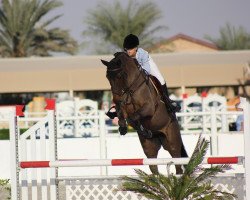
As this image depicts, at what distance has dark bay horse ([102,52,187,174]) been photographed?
29.5 feet

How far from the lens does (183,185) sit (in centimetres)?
658

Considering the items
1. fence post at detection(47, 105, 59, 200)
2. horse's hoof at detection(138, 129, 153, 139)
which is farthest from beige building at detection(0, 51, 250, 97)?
fence post at detection(47, 105, 59, 200)

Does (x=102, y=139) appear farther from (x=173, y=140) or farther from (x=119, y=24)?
(x=119, y=24)

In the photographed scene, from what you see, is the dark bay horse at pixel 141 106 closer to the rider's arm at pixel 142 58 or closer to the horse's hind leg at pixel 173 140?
the horse's hind leg at pixel 173 140

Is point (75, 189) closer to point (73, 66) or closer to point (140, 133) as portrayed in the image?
point (140, 133)

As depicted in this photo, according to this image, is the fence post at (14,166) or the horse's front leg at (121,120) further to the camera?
the horse's front leg at (121,120)

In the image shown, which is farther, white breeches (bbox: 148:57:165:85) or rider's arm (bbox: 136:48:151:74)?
white breeches (bbox: 148:57:165:85)

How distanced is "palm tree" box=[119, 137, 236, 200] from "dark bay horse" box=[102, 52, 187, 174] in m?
2.09

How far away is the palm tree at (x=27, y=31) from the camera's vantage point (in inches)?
1623

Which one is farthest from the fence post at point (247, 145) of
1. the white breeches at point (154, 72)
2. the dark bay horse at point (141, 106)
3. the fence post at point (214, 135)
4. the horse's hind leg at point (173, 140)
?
the fence post at point (214, 135)

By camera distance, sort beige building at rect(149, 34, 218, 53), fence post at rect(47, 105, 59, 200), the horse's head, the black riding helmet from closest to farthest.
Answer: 1. fence post at rect(47, 105, 59, 200)
2. the horse's head
3. the black riding helmet
4. beige building at rect(149, 34, 218, 53)

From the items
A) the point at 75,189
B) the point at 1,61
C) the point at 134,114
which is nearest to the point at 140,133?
the point at 134,114

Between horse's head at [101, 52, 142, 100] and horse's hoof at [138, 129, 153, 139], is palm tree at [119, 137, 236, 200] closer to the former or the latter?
horse's head at [101, 52, 142, 100]

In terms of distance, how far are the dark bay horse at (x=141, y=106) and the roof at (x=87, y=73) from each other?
100 ft
